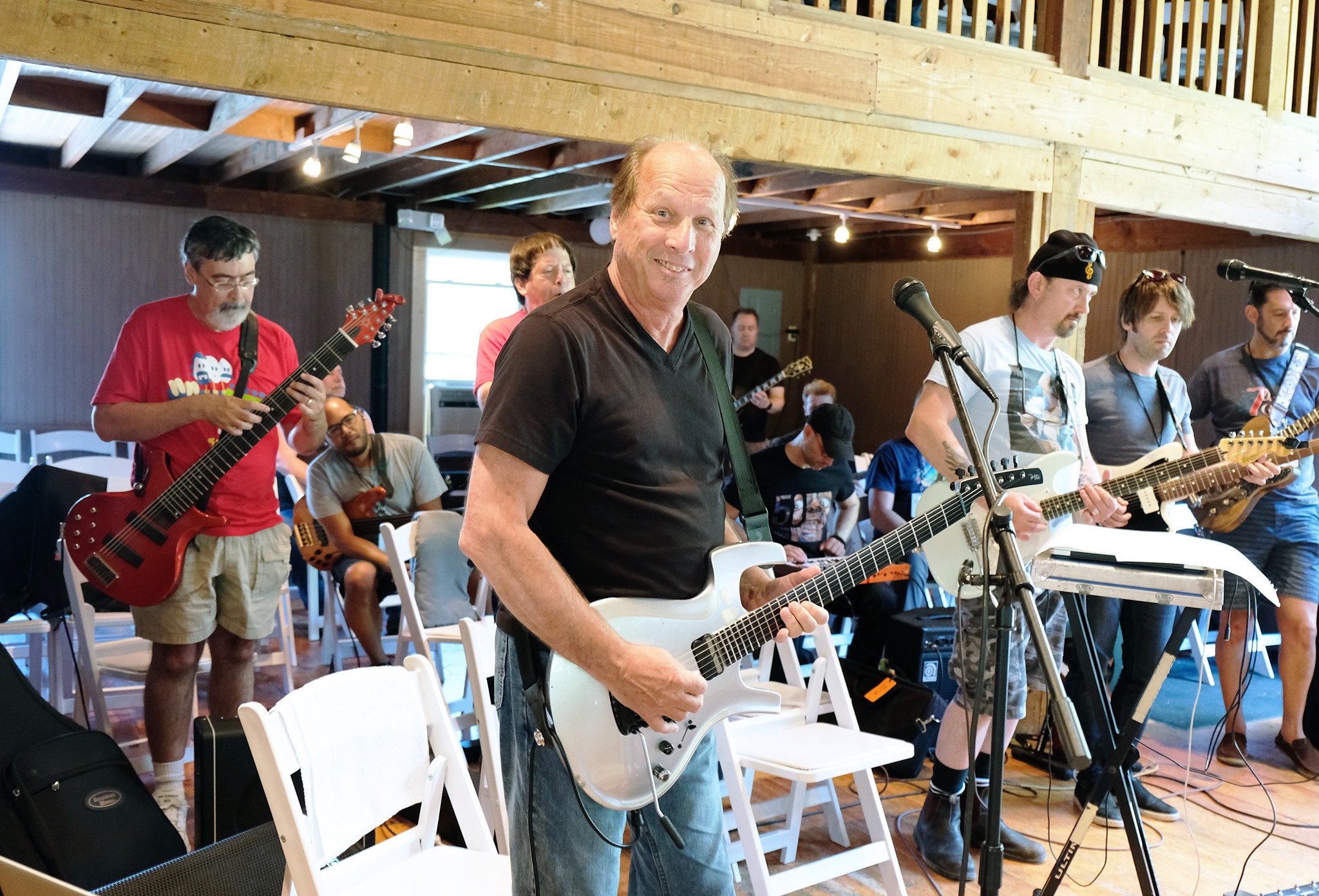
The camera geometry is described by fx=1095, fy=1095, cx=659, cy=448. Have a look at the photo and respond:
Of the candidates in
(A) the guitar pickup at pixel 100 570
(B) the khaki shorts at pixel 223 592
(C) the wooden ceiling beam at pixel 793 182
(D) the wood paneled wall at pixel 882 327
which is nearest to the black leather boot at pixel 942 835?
(B) the khaki shorts at pixel 223 592

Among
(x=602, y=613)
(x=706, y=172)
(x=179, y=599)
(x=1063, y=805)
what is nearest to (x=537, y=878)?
(x=602, y=613)

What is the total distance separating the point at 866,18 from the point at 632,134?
3.67 feet

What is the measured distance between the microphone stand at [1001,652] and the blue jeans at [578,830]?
18.0 inches

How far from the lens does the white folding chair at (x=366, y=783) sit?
1.82 metres

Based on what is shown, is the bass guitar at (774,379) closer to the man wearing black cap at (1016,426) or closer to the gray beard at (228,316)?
the man wearing black cap at (1016,426)

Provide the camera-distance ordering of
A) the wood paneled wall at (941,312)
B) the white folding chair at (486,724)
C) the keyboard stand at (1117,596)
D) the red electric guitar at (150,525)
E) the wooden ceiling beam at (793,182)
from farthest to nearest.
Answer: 1. the wood paneled wall at (941,312)
2. the wooden ceiling beam at (793,182)
3. the red electric guitar at (150,525)
4. the white folding chair at (486,724)
5. the keyboard stand at (1117,596)

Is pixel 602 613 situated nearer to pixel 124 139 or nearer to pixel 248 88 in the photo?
pixel 248 88

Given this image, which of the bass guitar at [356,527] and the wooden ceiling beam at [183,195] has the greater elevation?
the wooden ceiling beam at [183,195]

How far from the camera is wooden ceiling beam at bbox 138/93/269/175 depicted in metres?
5.40

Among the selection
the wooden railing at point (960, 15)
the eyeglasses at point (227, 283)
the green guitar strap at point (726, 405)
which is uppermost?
the wooden railing at point (960, 15)

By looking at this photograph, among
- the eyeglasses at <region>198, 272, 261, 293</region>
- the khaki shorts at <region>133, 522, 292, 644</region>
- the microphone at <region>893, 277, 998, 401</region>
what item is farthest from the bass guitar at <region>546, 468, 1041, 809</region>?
the eyeglasses at <region>198, 272, 261, 293</region>

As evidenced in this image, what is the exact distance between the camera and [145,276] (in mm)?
8625

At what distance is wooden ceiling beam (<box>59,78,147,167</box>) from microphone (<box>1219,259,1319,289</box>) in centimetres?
379

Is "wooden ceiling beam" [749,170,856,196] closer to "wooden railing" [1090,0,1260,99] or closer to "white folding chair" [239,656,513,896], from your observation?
"wooden railing" [1090,0,1260,99]
